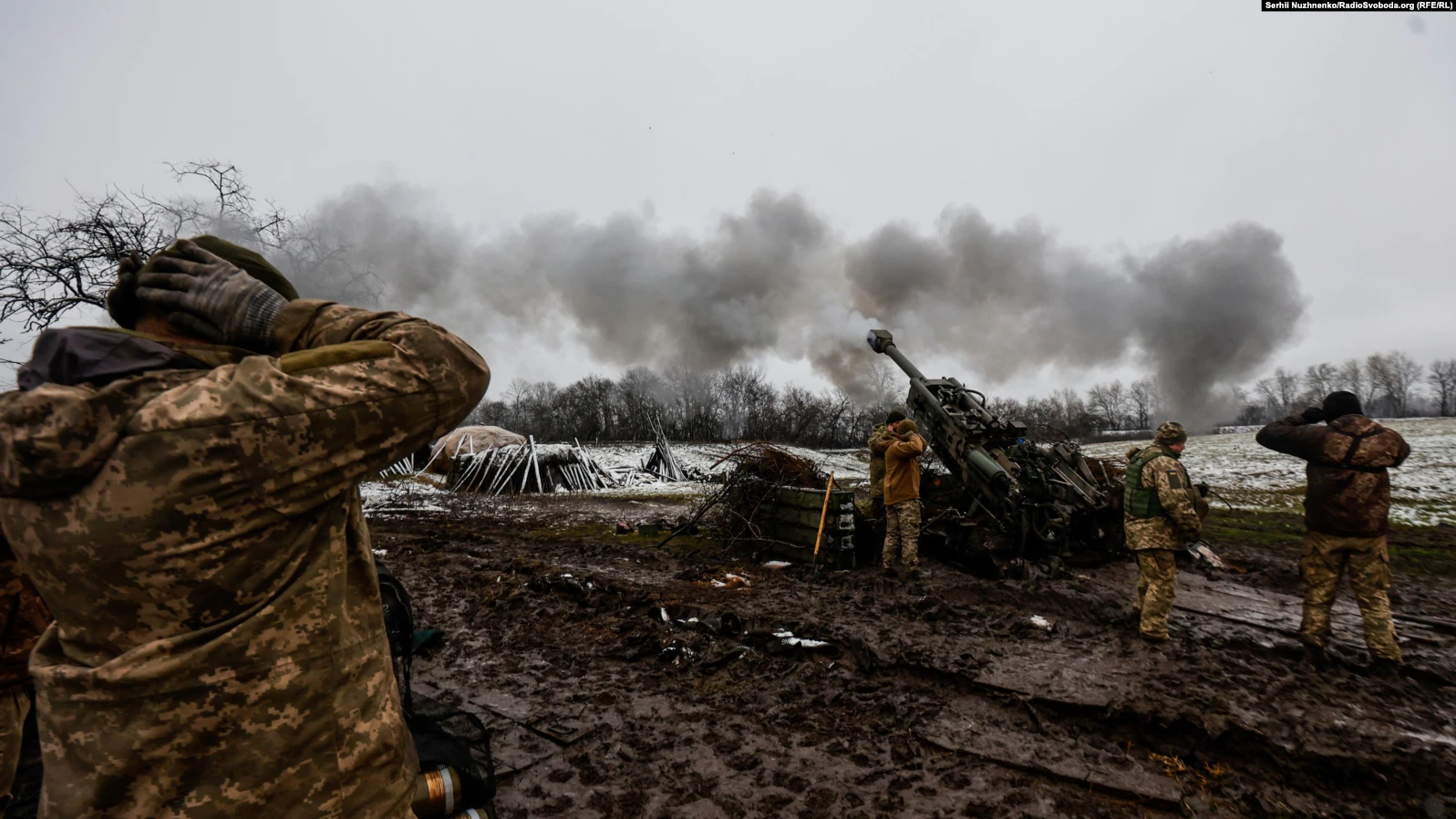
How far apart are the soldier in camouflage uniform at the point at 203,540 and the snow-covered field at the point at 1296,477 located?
1592 cm

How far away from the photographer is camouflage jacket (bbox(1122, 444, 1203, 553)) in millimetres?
5281

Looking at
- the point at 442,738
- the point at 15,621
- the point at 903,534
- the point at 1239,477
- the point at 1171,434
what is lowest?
the point at 1239,477

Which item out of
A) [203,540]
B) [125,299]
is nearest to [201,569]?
[203,540]

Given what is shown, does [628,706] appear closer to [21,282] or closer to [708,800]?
[708,800]

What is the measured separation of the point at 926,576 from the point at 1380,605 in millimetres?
3630

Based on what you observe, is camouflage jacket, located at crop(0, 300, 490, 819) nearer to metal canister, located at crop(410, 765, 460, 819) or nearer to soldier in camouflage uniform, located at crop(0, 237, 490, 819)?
soldier in camouflage uniform, located at crop(0, 237, 490, 819)

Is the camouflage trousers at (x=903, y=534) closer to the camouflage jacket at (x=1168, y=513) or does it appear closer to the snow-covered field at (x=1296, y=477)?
the camouflage jacket at (x=1168, y=513)

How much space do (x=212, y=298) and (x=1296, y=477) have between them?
2384 cm

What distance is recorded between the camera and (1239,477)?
61.1 ft

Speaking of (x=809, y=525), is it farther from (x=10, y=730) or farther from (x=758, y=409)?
(x=758, y=409)

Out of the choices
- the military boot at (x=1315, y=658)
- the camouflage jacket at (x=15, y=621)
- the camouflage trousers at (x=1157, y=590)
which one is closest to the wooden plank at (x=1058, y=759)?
the camouflage trousers at (x=1157, y=590)

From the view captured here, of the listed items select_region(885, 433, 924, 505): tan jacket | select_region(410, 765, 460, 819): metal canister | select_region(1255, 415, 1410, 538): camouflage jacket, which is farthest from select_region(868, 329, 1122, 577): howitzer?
select_region(410, 765, 460, 819): metal canister

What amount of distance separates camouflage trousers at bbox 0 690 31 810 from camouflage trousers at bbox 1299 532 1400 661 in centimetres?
744

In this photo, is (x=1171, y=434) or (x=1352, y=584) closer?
(x=1352, y=584)
